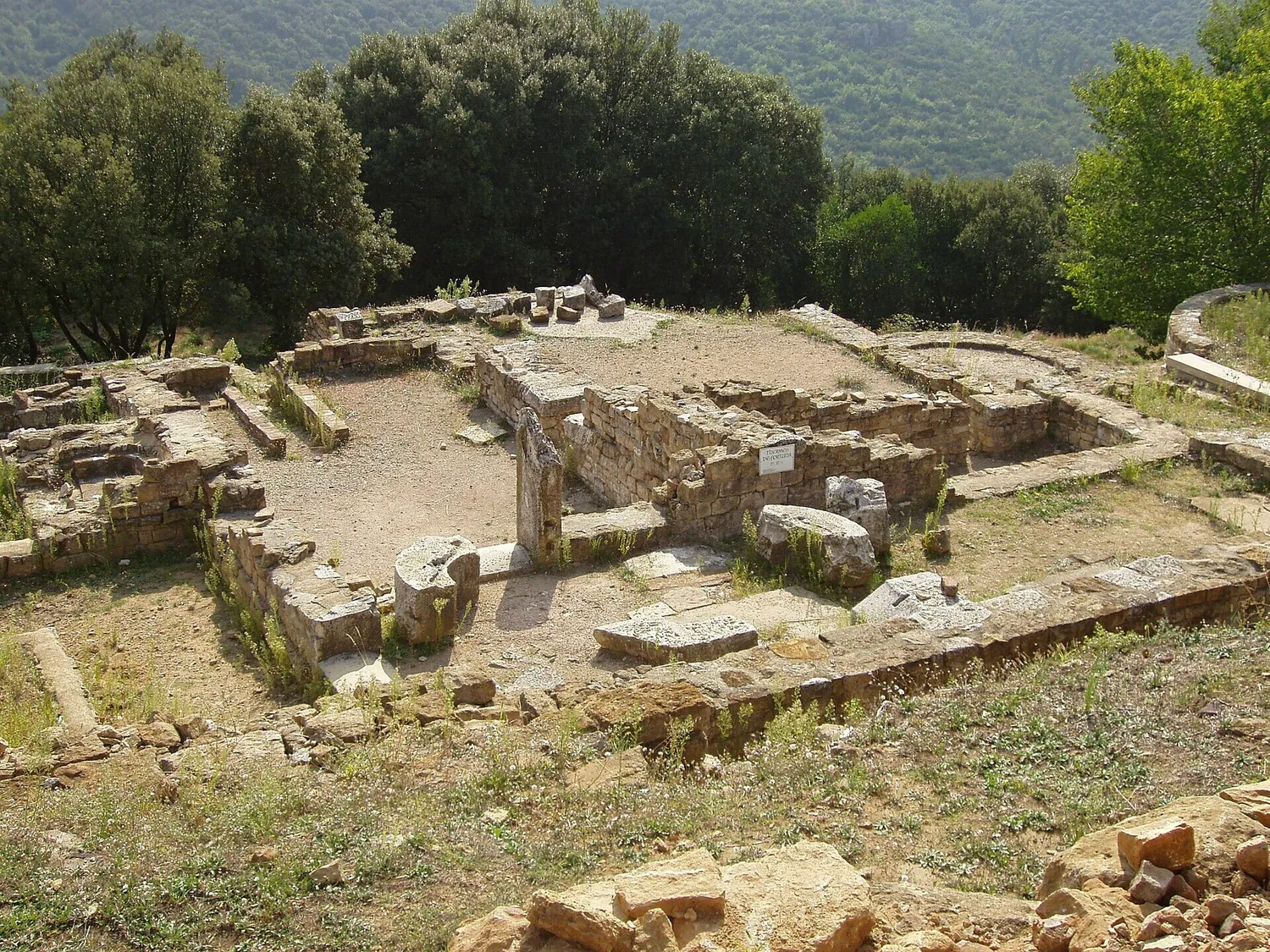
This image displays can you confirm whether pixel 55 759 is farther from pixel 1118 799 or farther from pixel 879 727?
pixel 1118 799

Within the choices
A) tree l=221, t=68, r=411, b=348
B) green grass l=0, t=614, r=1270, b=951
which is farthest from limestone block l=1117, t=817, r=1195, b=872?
tree l=221, t=68, r=411, b=348

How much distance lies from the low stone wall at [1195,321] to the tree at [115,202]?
16.9 metres

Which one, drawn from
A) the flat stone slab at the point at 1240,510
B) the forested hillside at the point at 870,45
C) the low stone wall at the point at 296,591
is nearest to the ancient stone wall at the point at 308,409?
the low stone wall at the point at 296,591

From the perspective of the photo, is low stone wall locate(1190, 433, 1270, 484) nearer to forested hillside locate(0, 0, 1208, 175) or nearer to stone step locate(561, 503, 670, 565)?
stone step locate(561, 503, 670, 565)

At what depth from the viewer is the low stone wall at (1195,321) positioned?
57.2ft

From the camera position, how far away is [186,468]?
11.6m

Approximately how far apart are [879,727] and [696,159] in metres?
23.9

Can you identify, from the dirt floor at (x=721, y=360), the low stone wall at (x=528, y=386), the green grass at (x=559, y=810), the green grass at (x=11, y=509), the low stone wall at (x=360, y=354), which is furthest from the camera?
the low stone wall at (x=360, y=354)

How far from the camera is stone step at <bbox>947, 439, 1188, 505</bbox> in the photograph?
12.8 meters

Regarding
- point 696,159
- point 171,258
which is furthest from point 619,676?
point 696,159

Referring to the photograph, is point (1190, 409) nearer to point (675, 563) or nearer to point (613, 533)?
point (675, 563)

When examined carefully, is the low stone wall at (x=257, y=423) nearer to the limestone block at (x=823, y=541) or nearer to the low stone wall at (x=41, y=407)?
the low stone wall at (x=41, y=407)

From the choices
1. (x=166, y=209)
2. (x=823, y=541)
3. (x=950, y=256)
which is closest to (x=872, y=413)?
(x=823, y=541)

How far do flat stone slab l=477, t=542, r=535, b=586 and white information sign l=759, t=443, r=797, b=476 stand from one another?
8.52 ft
